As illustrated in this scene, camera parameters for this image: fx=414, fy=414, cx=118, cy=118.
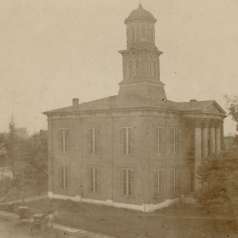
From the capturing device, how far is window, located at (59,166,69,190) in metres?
33.5

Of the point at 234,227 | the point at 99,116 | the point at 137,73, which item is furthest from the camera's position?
the point at 137,73

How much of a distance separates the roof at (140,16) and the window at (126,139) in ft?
30.4

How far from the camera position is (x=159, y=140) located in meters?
29.7

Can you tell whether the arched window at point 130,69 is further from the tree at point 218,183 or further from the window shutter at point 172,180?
the tree at point 218,183

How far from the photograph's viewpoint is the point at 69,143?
109 ft

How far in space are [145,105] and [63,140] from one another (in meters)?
8.67

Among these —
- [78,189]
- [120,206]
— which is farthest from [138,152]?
[78,189]

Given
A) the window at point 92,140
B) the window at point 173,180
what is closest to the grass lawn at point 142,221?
the window at point 173,180

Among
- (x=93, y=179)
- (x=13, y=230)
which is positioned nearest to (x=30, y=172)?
(x=93, y=179)

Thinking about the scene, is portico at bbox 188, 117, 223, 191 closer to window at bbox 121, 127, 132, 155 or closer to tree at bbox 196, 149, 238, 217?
window at bbox 121, 127, 132, 155

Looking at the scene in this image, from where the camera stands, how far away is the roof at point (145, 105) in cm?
2934

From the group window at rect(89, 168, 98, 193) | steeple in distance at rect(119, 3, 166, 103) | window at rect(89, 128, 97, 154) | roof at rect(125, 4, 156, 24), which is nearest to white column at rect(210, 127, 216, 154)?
steeple in distance at rect(119, 3, 166, 103)

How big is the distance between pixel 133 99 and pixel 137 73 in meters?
2.91

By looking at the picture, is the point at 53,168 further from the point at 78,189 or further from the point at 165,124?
the point at 165,124
